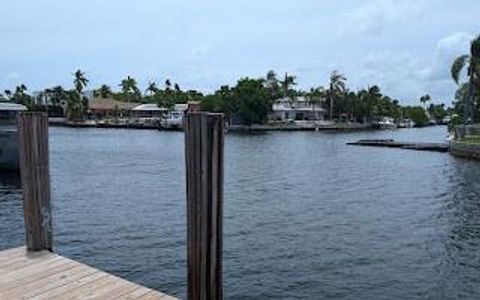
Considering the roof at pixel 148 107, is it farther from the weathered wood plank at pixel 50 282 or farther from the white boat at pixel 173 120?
the weathered wood plank at pixel 50 282

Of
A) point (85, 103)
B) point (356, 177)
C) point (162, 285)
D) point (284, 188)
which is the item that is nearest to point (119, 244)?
point (162, 285)

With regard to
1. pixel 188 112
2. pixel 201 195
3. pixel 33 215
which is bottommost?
pixel 33 215

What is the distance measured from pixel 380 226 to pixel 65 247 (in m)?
12.2

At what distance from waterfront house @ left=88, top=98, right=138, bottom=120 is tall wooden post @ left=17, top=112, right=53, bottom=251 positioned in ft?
554

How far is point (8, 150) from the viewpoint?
1650 inches

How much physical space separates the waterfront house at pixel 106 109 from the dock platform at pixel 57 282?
557 ft

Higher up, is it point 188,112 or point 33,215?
point 188,112

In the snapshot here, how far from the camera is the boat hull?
41.4 meters

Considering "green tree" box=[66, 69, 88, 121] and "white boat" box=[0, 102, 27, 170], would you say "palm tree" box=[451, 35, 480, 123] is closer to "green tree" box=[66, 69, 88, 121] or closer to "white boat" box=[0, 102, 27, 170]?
"white boat" box=[0, 102, 27, 170]

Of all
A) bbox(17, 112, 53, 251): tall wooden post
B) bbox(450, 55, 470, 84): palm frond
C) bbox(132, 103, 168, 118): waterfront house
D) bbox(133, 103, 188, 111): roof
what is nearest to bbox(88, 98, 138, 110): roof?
bbox(132, 103, 168, 118): waterfront house

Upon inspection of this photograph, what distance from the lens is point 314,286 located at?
15.9m

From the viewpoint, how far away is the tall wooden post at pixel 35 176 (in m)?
9.45

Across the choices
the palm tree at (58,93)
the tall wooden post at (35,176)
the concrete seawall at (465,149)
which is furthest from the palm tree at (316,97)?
the tall wooden post at (35,176)

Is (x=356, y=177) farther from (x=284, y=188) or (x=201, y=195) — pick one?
→ (x=201, y=195)
